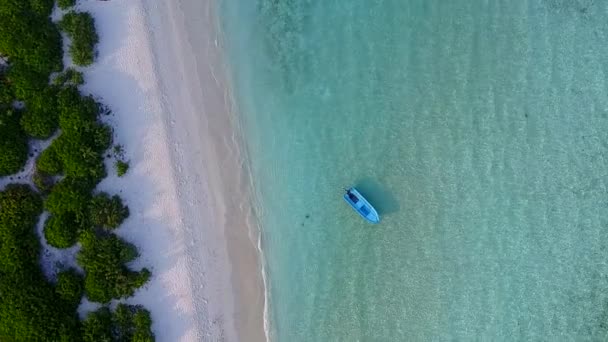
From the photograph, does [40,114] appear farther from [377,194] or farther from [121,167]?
[377,194]

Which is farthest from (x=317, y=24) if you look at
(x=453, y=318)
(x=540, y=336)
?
(x=540, y=336)

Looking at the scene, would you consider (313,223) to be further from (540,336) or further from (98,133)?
(540,336)

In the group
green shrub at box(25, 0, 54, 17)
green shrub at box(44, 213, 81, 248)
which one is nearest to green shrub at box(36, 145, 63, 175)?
green shrub at box(44, 213, 81, 248)

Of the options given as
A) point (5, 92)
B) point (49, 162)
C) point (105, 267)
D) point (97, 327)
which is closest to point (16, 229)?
point (49, 162)

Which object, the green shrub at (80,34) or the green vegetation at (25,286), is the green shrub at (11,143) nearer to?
the green vegetation at (25,286)

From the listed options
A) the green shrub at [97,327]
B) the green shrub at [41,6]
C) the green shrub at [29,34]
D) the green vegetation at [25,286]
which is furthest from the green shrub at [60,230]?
the green shrub at [41,6]

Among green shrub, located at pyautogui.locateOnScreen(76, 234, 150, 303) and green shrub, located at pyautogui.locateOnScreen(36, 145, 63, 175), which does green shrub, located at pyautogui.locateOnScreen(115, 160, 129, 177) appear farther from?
green shrub, located at pyautogui.locateOnScreen(76, 234, 150, 303)

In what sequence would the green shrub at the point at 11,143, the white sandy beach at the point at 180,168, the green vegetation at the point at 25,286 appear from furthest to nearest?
the white sandy beach at the point at 180,168, the green shrub at the point at 11,143, the green vegetation at the point at 25,286
